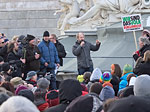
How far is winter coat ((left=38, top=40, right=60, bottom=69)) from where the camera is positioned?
40.6 ft

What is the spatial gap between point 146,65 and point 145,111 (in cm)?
505

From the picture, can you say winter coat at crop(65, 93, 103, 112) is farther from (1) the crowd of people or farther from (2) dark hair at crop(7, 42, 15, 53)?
(2) dark hair at crop(7, 42, 15, 53)

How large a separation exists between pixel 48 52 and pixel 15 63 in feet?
2.99

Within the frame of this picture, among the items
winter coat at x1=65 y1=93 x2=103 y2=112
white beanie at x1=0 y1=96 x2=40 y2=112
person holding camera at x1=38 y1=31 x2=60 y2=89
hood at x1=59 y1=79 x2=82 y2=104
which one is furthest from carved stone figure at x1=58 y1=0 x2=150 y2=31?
white beanie at x1=0 y1=96 x2=40 y2=112

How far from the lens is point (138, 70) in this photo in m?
9.34

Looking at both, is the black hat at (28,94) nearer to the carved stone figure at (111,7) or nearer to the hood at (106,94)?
the hood at (106,94)

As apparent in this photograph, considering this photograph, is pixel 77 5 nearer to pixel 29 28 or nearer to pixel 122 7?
pixel 122 7

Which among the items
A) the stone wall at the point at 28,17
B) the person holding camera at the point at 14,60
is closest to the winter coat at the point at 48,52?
the person holding camera at the point at 14,60

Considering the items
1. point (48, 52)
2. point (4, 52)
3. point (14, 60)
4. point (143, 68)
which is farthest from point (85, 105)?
point (4, 52)

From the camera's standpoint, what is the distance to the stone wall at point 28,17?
23.3 metres

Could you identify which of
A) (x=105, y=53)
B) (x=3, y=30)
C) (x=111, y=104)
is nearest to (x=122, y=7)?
(x=105, y=53)

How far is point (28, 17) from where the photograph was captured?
23594 millimetres

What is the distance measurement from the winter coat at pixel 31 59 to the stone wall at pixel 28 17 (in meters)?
10.9

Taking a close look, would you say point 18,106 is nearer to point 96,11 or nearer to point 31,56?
point 31,56
